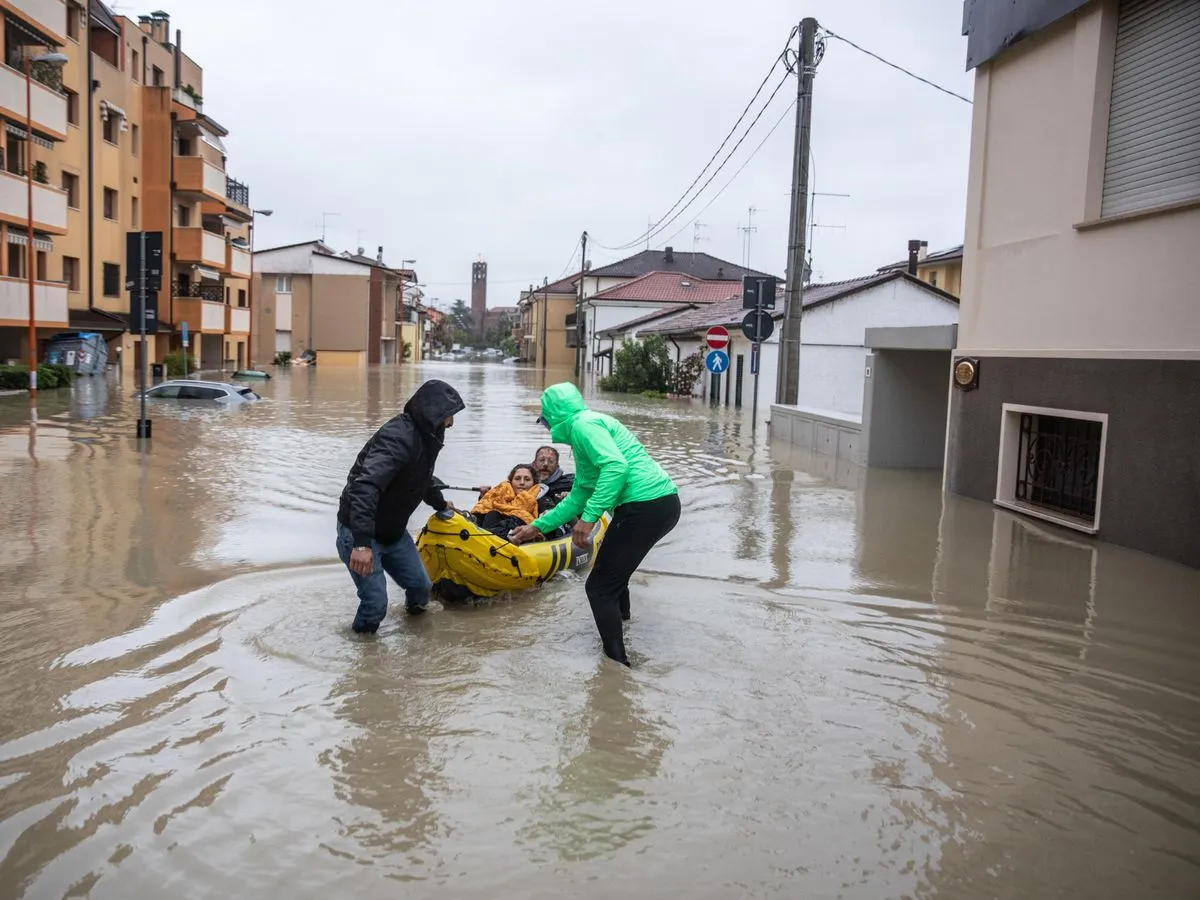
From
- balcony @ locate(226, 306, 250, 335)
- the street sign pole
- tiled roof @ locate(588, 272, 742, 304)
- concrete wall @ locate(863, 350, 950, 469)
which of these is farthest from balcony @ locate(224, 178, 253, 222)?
concrete wall @ locate(863, 350, 950, 469)

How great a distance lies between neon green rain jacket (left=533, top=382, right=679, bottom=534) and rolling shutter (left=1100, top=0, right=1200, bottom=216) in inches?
251

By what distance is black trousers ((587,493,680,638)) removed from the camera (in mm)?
6266

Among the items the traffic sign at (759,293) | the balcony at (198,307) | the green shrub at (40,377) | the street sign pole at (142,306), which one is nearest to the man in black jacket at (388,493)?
the street sign pole at (142,306)

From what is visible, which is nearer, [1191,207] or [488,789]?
[488,789]

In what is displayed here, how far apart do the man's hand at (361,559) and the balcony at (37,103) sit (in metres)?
27.4

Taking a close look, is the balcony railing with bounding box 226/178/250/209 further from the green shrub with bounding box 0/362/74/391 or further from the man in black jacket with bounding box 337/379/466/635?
the man in black jacket with bounding box 337/379/466/635

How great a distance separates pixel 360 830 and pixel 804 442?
16746 millimetres

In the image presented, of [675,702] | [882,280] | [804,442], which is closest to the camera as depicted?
[675,702]

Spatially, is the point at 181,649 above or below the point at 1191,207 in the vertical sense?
below

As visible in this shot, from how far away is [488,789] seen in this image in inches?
184

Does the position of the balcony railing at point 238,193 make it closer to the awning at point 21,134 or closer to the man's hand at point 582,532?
the awning at point 21,134

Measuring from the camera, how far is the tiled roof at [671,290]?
224 ft

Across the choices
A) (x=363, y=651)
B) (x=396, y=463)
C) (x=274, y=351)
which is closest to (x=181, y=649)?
(x=363, y=651)

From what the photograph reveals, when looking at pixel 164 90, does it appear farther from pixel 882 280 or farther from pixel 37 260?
pixel 882 280
